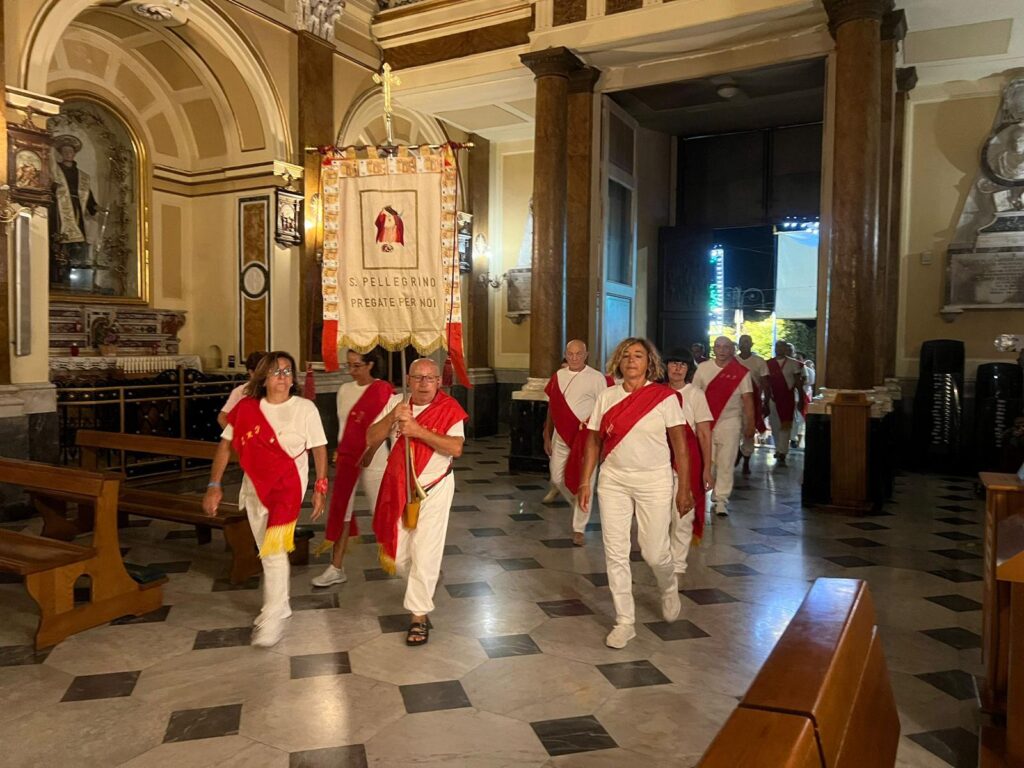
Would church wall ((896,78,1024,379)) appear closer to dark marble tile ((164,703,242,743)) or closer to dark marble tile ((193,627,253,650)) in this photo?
dark marble tile ((193,627,253,650))

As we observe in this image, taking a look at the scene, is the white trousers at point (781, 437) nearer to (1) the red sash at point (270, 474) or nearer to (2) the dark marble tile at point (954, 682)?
(2) the dark marble tile at point (954, 682)

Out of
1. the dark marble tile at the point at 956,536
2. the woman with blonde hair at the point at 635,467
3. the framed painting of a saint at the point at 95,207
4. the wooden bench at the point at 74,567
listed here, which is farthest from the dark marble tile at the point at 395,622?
the framed painting of a saint at the point at 95,207

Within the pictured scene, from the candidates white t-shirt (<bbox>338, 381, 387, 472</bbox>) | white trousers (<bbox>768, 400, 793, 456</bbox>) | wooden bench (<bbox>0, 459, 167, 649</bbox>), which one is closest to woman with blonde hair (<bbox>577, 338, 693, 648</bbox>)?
white t-shirt (<bbox>338, 381, 387, 472</bbox>)

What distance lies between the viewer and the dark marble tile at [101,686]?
3.14 m

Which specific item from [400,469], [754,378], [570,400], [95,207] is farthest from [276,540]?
[95,207]

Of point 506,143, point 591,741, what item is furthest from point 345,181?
point 506,143

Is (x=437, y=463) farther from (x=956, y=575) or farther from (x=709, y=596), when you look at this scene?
(x=956, y=575)

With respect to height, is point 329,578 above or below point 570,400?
below

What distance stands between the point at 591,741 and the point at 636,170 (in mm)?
9039

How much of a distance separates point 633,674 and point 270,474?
1.95 metres

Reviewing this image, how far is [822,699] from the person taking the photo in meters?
1.13

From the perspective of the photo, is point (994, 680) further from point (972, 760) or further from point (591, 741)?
point (591, 741)

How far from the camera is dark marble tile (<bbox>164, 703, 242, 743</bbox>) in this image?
9.24ft

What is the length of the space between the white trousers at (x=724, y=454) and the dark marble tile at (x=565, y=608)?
2.65 metres
